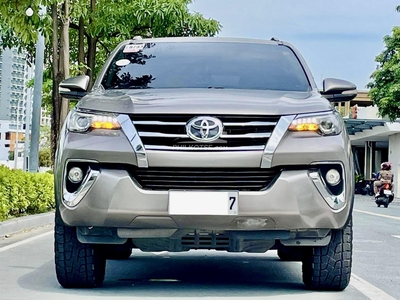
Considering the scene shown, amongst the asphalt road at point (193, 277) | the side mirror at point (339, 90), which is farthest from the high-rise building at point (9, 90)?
the side mirror at point (339, 90)

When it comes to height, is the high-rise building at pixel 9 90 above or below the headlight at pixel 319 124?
above

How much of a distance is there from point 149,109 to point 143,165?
38 centimetres

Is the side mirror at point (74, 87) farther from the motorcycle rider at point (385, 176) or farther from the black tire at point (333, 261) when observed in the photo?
the motorcycle rider at point (385, 176)

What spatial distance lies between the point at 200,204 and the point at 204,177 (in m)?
0.16

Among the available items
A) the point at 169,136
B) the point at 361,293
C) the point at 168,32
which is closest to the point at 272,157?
the point at 169,136

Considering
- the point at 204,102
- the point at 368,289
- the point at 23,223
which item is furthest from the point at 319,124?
the point at 23,223

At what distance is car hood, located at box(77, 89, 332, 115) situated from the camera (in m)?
5.24

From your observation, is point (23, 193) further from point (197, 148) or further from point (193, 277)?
point (197, 148)

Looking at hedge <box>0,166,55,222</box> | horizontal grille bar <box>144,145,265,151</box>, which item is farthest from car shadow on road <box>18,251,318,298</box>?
hedge <box>0,166,55,222</box>

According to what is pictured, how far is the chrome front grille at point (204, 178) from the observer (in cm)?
511

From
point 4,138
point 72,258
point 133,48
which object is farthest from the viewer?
point 4,138

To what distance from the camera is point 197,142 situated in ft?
16.9

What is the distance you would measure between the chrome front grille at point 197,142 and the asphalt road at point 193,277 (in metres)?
1.06

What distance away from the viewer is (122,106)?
5.33 metres
